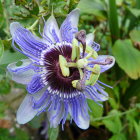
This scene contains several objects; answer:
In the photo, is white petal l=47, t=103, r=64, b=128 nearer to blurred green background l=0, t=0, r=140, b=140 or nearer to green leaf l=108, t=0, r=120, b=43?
blurred green background l=0, t=0, r=140, b=140

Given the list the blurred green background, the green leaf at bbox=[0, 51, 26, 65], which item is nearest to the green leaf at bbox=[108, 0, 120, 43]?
the blurred green background

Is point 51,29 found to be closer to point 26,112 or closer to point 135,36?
point 26,112

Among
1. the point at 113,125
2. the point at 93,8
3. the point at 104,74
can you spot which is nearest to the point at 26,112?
the point at 113,125

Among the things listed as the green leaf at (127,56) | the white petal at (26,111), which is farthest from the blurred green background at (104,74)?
the white petal at (26,111)

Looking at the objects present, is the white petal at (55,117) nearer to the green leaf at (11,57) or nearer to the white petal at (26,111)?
the white petal at (26,111)

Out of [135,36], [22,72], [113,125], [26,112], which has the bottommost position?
[113,125]

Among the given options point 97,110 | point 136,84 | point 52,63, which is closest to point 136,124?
point 97,110

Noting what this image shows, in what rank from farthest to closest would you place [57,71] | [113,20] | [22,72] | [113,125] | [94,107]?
1. [113,20]
2. [113,125]
3. [94,107]
4. [57,71]
5. [22,72]
